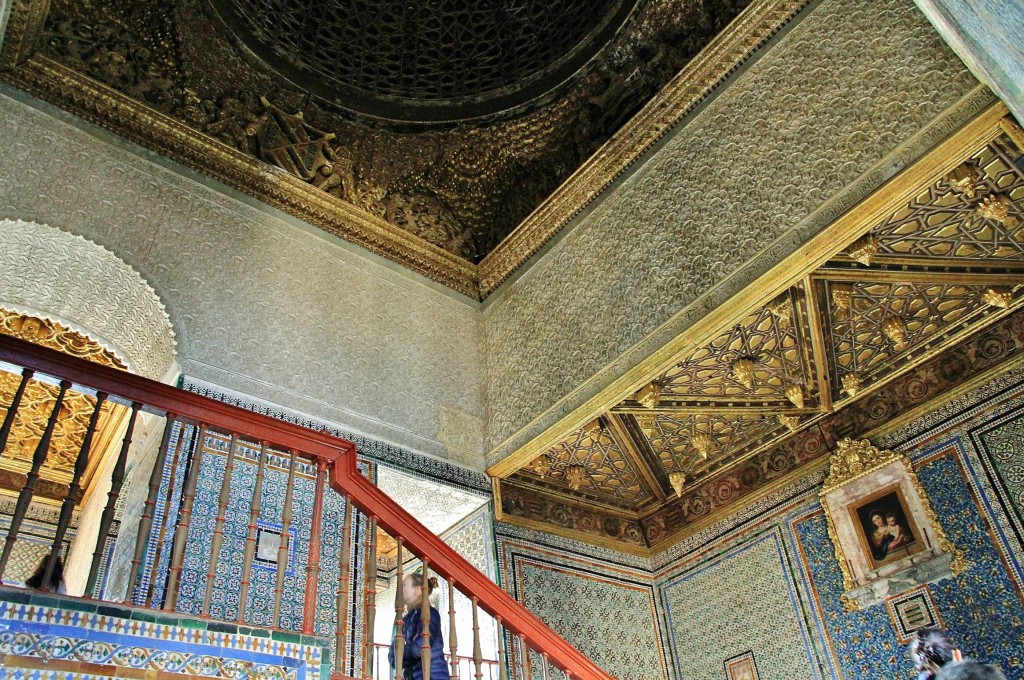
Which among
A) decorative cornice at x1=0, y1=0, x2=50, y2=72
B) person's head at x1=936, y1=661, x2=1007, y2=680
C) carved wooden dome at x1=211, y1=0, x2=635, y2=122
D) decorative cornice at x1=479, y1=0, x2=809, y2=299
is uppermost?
carved wooden dome at x1=211, y1=0, x2=635, y2=122

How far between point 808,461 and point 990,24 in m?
3.05

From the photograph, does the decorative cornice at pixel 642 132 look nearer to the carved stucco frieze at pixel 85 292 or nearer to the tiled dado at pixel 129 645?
the carved stucco frieze at pixel 85 292

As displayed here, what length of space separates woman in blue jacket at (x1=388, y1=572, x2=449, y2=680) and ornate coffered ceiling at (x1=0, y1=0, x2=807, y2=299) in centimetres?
280

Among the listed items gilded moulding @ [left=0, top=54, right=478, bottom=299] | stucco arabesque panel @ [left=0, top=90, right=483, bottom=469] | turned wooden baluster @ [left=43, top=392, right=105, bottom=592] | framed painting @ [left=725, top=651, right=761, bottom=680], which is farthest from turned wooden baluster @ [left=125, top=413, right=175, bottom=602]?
framed painting @ [left=725, top=651, right=761, bottom=680]

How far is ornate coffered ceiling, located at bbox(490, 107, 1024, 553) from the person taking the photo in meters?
3.62

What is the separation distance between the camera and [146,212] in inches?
178

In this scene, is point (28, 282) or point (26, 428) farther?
point (26, 428)

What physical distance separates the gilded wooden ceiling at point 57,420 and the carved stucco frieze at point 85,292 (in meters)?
0.49

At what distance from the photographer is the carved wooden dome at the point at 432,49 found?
5844 millimetres

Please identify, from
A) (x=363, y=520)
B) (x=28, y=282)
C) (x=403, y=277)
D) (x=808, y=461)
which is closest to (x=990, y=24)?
A: (x=808, y=461)

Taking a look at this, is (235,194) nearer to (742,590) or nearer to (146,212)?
(146,212)

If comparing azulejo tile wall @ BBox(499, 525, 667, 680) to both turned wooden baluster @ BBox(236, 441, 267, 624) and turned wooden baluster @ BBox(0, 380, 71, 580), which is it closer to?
turned wooden baluster @ BBox(236, 441, 267, 624)

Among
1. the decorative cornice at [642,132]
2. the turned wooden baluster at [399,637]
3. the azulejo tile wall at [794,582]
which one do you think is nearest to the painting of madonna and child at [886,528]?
the azulejo tile wall at [794,582]

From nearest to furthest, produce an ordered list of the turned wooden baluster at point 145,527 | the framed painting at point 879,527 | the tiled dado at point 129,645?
1. the tiled dado at point 129,645
2. the turned wooden baluster at point 145,527
3. the framed painting at point 879,527
